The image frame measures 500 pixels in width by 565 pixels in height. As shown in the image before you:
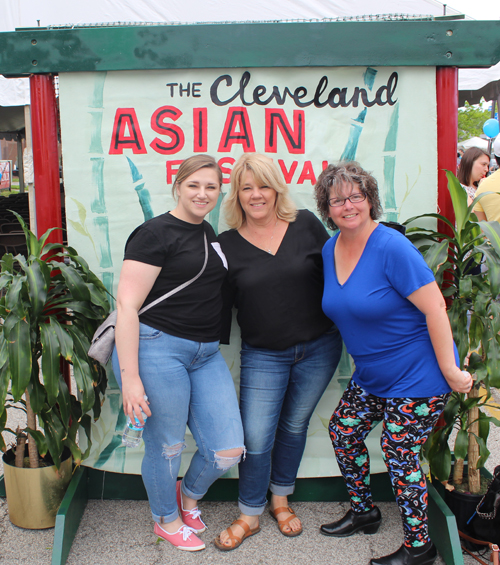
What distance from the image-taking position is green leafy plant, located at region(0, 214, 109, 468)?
2.14 metres

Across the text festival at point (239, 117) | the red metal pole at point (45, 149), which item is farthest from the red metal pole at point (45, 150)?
the text festival at point (239, 117)

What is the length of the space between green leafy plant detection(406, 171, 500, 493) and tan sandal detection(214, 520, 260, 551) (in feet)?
3.14

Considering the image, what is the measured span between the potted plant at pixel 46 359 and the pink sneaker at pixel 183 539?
21.7 inches

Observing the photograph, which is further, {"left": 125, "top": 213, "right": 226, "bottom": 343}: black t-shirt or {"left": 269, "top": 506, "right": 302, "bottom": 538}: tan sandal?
{"left": 269, "top": 506, "right": 302, "bottom": 538}: tan sandal

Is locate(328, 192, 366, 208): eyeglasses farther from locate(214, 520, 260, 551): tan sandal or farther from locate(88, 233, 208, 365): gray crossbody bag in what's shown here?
locate(214, 520, 260, 551): tan sandal

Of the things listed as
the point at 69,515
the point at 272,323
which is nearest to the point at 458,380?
the point at 272,323

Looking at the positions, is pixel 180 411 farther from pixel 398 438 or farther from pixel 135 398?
pixel 398 438

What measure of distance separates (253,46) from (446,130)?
1.06m

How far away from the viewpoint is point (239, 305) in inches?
93.2

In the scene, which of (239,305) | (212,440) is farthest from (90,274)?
(212,440)

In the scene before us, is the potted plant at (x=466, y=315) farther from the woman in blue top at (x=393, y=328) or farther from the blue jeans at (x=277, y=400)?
the blue jeans at (x=277, y=400)

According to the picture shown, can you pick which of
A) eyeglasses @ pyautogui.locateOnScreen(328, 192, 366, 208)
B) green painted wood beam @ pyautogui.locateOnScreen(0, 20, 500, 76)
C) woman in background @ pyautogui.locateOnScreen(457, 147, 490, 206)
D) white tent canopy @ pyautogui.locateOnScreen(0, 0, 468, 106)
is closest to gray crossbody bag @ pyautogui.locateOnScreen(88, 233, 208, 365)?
eyeglasses @ pyautogui.locateOnScreen(328, 192, 366, 208)

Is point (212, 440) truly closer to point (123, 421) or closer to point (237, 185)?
point (123, 421)

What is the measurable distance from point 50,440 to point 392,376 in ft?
5.20
